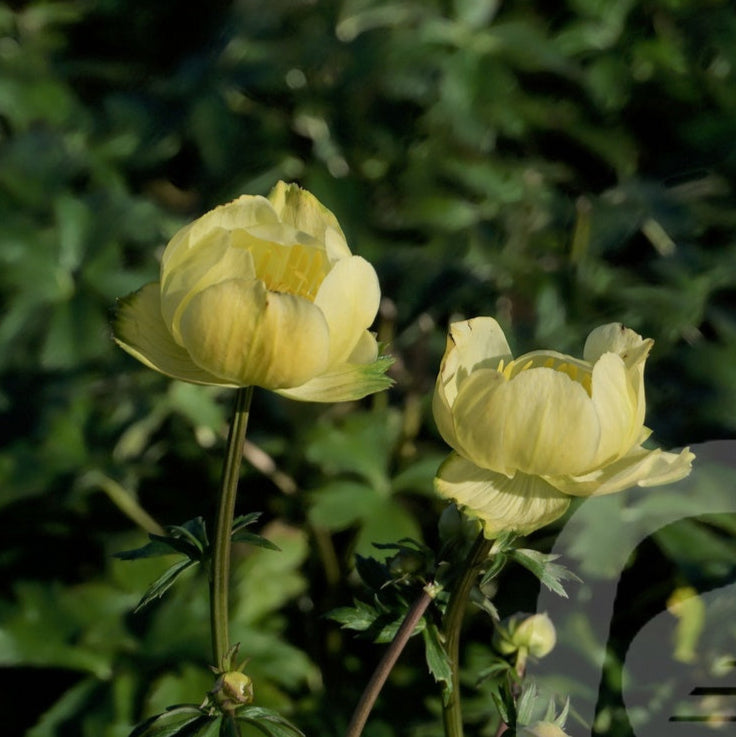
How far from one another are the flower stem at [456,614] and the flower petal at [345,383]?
0.10 m

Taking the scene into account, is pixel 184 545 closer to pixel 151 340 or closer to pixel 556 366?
pixel 151 340

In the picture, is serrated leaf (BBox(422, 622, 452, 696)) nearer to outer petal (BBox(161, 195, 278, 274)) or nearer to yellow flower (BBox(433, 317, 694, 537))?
yellow flower (BBox(433, 317, 694, 537))

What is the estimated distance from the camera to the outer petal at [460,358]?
1.97 feet

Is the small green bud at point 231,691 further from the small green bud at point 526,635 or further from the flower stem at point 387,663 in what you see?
the small green bud at point 526,635

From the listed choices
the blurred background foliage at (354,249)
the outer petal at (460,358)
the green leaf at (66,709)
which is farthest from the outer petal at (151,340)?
the green leaf at (66,709)

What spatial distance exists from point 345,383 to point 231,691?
17 cm

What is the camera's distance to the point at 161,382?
1661mm

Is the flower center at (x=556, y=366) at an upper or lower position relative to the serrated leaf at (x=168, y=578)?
upper

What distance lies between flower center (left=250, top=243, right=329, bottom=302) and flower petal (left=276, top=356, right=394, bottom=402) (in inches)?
1.7

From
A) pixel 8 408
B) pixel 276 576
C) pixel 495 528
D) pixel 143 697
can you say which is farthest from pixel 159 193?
pixel 495 528

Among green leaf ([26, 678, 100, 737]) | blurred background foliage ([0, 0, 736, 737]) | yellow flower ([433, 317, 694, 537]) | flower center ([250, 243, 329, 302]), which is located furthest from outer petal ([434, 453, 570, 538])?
green leaf ([26, 678, 100, 737])

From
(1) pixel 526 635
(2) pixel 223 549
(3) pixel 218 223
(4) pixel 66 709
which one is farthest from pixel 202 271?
(4) pixel 66 709

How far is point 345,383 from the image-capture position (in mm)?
642

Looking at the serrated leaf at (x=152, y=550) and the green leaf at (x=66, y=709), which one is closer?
the serrated leaf at (x=152, y=550)
